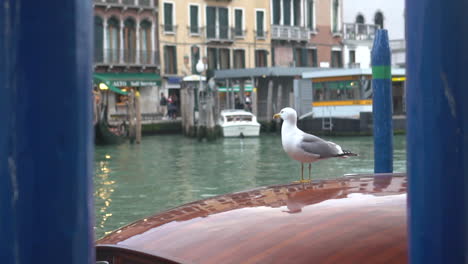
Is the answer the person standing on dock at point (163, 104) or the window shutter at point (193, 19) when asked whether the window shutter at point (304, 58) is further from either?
the person standing on dock at point (163, 104)

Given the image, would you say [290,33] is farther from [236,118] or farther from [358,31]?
[236,118]

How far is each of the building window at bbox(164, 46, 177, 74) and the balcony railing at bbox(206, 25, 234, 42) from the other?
1.73 metres

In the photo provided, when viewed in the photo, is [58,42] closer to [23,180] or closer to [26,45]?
→ [26,45]

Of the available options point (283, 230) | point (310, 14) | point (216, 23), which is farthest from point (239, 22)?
point (283, 230)

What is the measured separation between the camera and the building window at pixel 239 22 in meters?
A: 34.5

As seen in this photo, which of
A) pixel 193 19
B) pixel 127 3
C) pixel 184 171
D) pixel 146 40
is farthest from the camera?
pixel 193 19

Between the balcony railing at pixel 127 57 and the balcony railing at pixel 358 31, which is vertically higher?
the balcony railing at pixel 358 31

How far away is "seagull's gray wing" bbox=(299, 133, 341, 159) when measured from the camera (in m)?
4.04

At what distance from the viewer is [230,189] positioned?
10234 millimetres

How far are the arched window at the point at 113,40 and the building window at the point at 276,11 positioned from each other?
7.79 metres

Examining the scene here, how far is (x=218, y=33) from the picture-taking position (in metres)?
33.7

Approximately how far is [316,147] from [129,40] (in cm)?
2832

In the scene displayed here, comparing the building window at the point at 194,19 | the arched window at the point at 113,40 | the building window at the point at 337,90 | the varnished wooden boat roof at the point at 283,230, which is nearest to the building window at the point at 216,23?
the building window at the point at 194,19

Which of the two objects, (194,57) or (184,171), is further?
(194,57)
